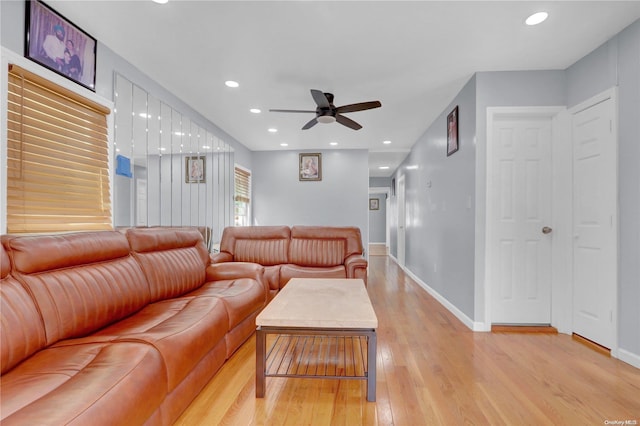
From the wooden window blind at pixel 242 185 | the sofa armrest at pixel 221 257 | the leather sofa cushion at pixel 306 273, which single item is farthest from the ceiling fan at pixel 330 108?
the wooden window blind at pixel 242 185

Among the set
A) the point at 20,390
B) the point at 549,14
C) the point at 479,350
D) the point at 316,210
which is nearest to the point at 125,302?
the point at 20,390

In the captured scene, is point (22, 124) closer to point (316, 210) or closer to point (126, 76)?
point (126, 76)

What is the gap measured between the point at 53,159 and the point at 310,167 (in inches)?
178

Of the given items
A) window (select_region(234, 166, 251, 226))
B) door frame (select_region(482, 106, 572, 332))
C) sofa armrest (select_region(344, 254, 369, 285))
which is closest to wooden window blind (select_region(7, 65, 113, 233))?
sofa armrest (select_region(344, 254, 369, 285))

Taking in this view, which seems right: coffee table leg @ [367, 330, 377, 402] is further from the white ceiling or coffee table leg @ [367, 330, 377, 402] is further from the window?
the window

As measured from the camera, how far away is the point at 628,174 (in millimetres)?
2268

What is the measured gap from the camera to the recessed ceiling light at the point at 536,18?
209cm

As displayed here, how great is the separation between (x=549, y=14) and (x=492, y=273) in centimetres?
219

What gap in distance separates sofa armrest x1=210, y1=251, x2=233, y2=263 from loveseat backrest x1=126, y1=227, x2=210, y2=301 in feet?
2.61

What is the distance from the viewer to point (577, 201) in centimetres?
277

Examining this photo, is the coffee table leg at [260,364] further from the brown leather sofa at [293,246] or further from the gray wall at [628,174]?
the gray wall at [628,174]

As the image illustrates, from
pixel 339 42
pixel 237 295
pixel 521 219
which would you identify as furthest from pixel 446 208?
pixel 237 295

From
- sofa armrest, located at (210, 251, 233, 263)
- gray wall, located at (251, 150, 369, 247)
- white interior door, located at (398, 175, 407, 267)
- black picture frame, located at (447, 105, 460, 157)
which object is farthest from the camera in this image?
white interior door, located at (398, 175, 407, 267)

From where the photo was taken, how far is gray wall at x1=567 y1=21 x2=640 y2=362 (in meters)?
2.19
